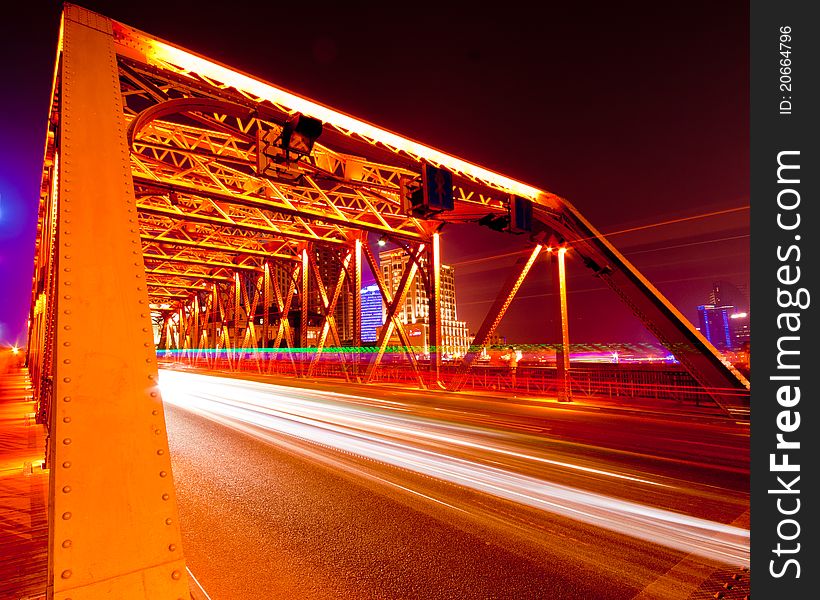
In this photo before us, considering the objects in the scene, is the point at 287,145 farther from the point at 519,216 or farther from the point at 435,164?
the point at 519,216

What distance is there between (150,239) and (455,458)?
1928 centimetres

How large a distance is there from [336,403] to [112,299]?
1392 centimetres

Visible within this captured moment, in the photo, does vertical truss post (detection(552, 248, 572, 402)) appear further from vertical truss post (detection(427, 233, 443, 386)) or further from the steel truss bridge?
vertical truss post (detection(427, 233, 443, 386))

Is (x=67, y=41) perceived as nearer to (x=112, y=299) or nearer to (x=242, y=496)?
(x=112, y=299)

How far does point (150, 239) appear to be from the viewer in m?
20.7

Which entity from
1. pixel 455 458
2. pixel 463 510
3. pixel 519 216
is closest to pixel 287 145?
pixel 455 458

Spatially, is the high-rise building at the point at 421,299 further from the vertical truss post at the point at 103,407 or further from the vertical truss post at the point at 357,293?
the vertical truss post at the point at 103,407

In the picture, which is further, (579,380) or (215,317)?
(215,317)

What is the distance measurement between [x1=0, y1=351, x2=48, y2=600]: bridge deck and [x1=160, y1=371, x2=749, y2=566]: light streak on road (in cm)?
441

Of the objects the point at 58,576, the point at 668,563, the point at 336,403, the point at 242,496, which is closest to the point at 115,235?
the point at 58,576

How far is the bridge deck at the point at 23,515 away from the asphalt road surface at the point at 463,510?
123 cm

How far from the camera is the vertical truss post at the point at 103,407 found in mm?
2006

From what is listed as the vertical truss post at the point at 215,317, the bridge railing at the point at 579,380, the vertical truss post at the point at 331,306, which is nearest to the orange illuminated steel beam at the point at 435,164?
the bridge railing at the point at 579,380

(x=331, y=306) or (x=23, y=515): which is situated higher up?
(x=331, y=306)
